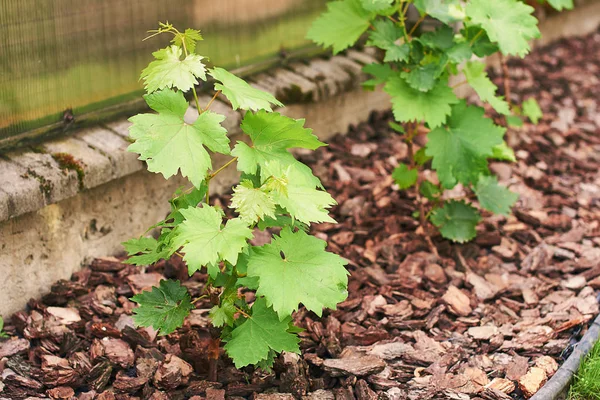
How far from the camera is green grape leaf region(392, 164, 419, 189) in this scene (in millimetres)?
3715

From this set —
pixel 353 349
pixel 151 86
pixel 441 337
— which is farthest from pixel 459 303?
pixel 151 86

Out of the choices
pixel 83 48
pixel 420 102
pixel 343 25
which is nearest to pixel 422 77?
pixel 420 102

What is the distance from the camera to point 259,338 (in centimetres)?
252

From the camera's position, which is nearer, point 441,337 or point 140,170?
point 441,337

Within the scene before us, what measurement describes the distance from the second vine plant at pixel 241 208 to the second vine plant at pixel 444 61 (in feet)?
3.14

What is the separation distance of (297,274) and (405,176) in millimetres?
1465

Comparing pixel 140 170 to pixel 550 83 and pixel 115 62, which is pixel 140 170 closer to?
pixel 115 62

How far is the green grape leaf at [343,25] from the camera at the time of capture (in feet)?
11.5

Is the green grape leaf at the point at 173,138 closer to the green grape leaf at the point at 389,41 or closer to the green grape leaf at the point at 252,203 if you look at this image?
the green grape leaf at the point at 252,203

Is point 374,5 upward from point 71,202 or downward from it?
upward

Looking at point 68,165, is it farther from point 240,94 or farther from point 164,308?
point 240,94

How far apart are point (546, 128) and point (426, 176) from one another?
1.23 m

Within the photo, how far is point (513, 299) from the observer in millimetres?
3500

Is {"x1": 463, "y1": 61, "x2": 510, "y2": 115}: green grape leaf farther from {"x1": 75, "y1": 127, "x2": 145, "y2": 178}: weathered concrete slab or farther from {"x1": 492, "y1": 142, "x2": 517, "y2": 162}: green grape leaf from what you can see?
{"x1": 75, "y1": 127, "x2": 145, "y2": 178}: weathered concrete slab
